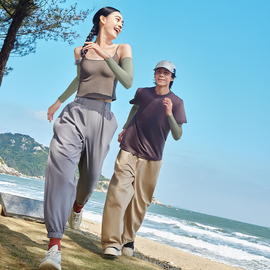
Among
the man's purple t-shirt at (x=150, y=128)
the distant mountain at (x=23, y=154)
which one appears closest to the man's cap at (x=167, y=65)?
the man's purple t-shirt at (x=150, y=128)

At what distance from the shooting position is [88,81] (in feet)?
8.91

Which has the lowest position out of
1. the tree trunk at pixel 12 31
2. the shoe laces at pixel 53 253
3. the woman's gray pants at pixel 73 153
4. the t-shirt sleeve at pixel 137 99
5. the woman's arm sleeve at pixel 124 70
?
the shoe laces at pixel 53 253

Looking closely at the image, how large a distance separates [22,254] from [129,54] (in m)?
1.86

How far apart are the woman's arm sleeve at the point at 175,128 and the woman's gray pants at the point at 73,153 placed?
893 millimetres

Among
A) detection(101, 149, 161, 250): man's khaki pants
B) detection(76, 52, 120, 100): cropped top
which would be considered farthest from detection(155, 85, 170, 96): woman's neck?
detection(76, 52, 120, 100): cropped top

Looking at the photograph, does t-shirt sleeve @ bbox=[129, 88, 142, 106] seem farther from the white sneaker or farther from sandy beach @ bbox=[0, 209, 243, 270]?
the white sneaker

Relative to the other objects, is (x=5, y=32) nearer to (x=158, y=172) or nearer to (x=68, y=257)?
(x=158, y=172)

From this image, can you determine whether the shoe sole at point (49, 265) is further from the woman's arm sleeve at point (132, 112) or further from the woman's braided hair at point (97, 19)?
the woman's arm sleeve at point (132, 112)

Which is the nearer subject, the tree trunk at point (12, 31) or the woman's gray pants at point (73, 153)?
the woman's gray pants at point (73, 153)

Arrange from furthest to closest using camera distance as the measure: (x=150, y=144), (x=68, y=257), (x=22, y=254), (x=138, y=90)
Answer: (x=138, y=90) → (x=150, y=144) → (x=68, y=257) → (x=22, y=254)

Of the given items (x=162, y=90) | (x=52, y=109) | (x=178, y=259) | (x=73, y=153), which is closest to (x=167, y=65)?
(x=162, y=90)

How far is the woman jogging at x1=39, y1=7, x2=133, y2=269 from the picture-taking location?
2350 millimetres

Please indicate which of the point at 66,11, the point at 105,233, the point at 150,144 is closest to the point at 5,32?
the point at 66,11

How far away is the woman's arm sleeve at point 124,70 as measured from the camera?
2.50m
